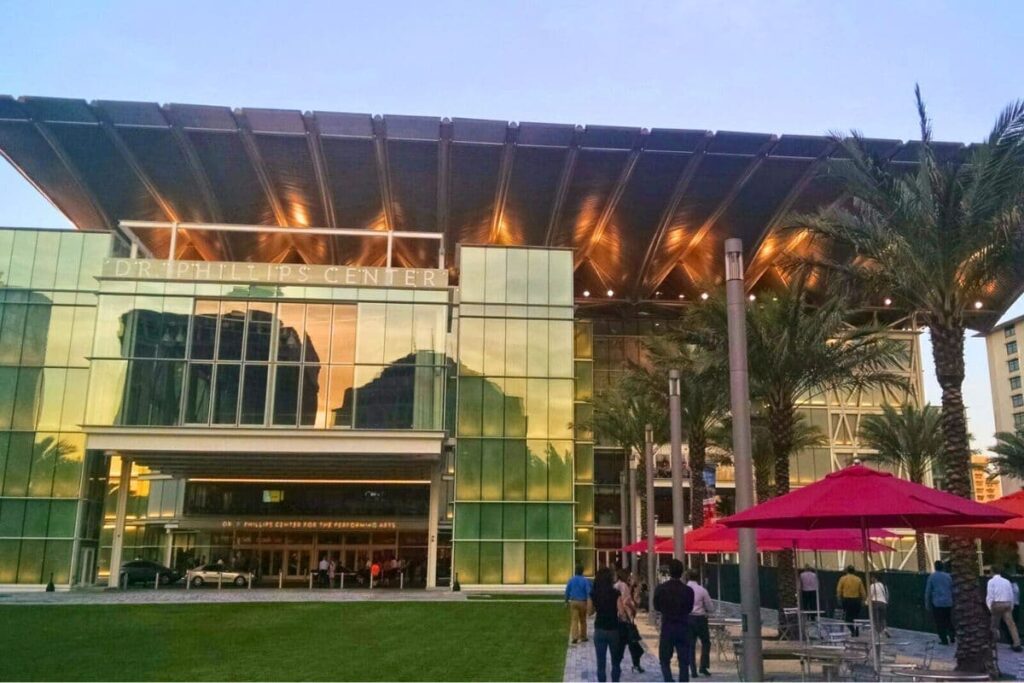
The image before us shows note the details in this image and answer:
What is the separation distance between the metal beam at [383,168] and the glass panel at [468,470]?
18.0 m

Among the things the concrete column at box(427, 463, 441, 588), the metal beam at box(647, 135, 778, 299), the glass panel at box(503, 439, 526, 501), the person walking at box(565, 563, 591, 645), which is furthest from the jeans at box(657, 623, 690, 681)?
the metal beam at box(647, 135, 778, 299)

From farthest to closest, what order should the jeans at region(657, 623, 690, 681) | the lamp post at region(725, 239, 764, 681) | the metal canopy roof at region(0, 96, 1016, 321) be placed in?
the metal canopy roof at region(0, 96, 1016, 321) < the jeans at region(657, 623, 690, 681) < the lamp post at region(725, 239, 764, 681)

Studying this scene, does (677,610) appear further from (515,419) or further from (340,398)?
(340,398)

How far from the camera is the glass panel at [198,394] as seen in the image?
38688 mm

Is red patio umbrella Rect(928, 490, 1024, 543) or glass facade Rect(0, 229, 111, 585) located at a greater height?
glass facade Rect(0, 229, 111, 585)

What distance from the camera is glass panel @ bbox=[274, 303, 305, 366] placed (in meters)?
39.9

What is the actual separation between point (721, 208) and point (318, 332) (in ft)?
86.0

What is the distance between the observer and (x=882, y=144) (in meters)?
47.5

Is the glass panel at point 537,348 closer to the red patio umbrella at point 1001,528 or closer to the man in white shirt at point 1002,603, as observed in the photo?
the man in white shirt at point 1002,603

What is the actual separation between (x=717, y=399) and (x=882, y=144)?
21614 millimetres

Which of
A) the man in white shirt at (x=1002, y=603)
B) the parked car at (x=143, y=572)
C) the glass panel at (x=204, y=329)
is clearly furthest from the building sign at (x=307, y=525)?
the man in white shirt at (x=1002, y=603)

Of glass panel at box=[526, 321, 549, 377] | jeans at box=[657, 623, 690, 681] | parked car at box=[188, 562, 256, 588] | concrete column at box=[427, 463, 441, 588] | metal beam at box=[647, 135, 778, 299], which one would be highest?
metal beam at box=[647, 135, 778, 299]

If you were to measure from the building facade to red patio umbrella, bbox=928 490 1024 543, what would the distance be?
379 ft

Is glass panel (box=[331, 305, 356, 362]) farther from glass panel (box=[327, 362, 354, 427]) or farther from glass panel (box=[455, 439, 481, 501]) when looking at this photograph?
glass panel (box=[455, 439, 481, 501])
